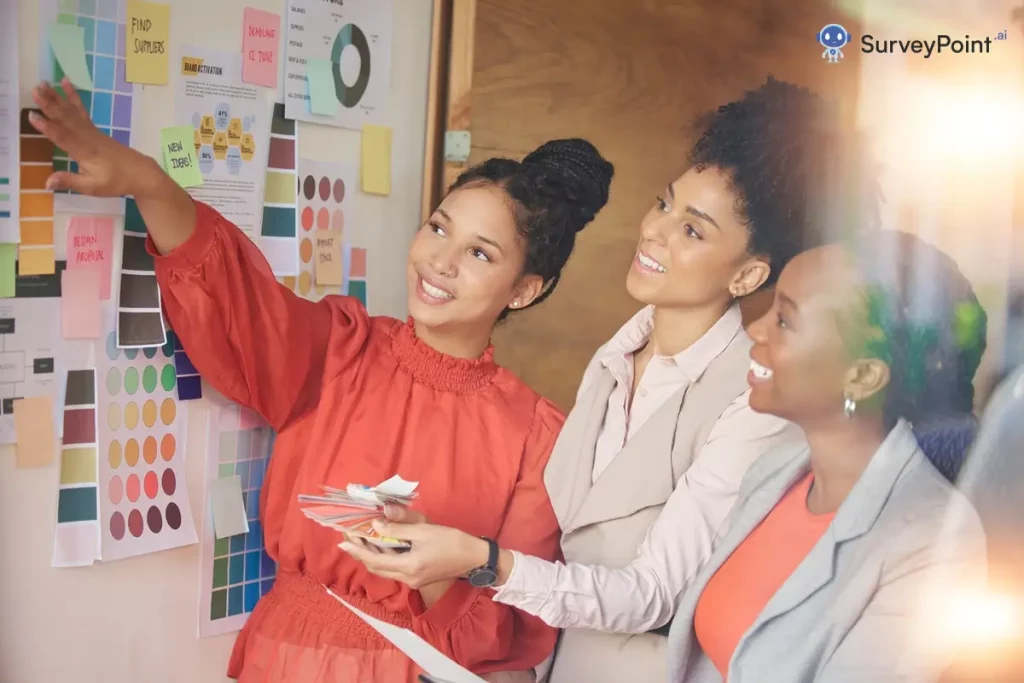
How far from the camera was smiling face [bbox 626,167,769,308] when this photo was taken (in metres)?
1.16

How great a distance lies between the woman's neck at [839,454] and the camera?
1045 mm

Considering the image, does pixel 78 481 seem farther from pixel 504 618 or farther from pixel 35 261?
pixel 504 618

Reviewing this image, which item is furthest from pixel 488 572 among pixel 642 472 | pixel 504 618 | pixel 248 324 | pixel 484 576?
pixel 248 324

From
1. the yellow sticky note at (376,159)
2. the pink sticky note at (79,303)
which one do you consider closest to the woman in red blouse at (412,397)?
the pink sticky note at (79,303)

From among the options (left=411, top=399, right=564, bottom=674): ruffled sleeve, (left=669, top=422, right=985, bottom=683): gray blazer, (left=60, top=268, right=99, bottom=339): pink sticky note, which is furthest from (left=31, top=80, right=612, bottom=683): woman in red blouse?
(left=669, top=422, right=985, bottom=683): gray blazer

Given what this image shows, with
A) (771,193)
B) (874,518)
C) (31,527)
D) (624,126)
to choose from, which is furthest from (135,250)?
(874,518)

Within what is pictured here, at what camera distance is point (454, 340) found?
142 cm

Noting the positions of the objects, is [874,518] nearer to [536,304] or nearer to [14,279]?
[536,304]

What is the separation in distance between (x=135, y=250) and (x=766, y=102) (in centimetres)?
84

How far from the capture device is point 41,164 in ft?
4.20

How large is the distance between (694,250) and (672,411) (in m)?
0.19

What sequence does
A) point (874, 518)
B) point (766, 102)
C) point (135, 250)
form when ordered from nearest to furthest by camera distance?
point (874, 518) → point (766, 102) → point (135, 250)

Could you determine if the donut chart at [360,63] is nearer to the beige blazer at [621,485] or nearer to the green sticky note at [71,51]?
the green sticky note at [71,51]

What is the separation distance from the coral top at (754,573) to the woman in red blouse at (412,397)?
10.0 inches
